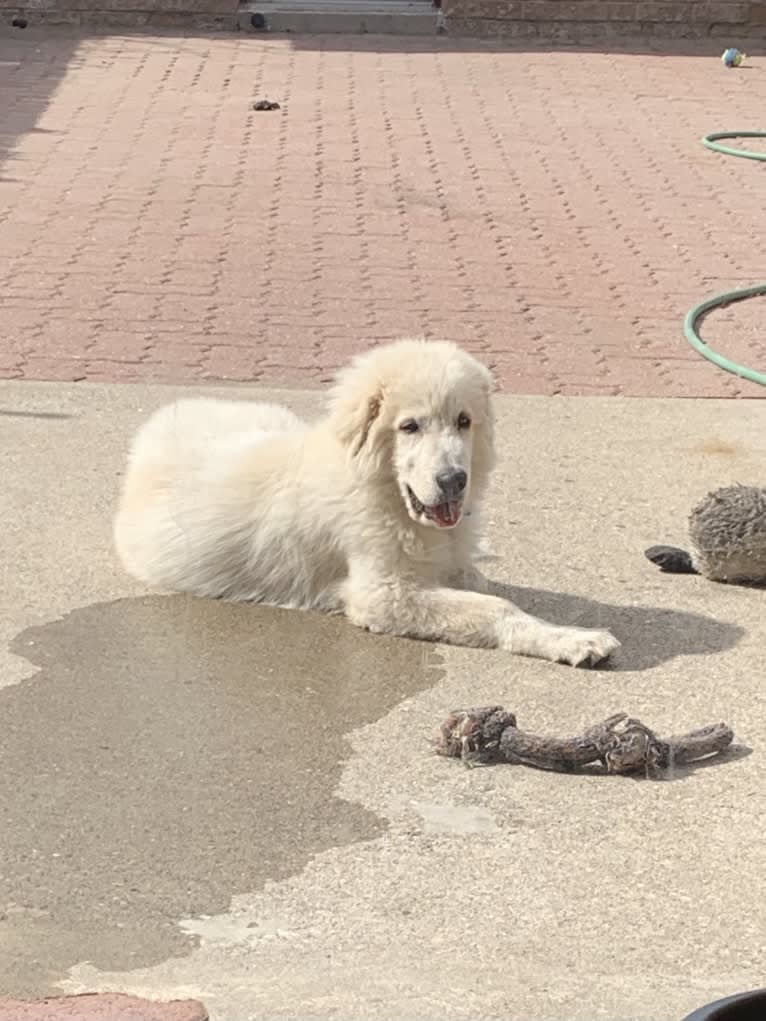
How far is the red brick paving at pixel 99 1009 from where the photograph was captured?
12.7 feet

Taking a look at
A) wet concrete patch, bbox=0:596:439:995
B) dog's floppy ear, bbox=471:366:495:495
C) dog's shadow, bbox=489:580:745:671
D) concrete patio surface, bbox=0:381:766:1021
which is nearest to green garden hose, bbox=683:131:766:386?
concrete patio surface, bbox=0:381:766:1021

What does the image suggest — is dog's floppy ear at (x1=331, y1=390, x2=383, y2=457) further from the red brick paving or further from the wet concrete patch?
the red brick paving

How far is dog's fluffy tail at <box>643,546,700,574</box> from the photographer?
685cm

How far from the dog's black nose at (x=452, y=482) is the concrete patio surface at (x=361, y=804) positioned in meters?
0.53

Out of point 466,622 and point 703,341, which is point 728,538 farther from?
point 703,341

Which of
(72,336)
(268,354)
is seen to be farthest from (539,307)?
(72,336)

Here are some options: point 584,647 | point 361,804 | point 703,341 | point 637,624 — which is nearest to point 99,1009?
point 361,804

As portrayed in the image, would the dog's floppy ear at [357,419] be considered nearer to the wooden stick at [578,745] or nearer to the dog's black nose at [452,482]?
the dog's black nose at [452,482]

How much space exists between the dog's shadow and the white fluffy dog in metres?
0.19

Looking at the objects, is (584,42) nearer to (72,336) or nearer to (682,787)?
(72,336)

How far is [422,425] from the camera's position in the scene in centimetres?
608

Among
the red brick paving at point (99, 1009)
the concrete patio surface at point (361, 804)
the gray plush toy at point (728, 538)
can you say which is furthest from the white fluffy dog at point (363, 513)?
the red brick paving at point (99, 1009)

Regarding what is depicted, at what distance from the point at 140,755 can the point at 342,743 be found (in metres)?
0.58

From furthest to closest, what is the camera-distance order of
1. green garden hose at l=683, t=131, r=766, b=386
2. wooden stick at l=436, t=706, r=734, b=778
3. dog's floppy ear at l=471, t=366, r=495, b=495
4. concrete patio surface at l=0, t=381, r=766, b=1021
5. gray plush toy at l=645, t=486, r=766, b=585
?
green garden hose at l=683, t=131, r=766, b=386
gray plush toy at l=645, t=486, r=766, b=585
dog's floppy ear at l=471, t=366, r=495, b=495
wooden stick at l=436, t=706, r=734, b=778
concrete patio surface at l=0, t=381, r=766, b=1021
